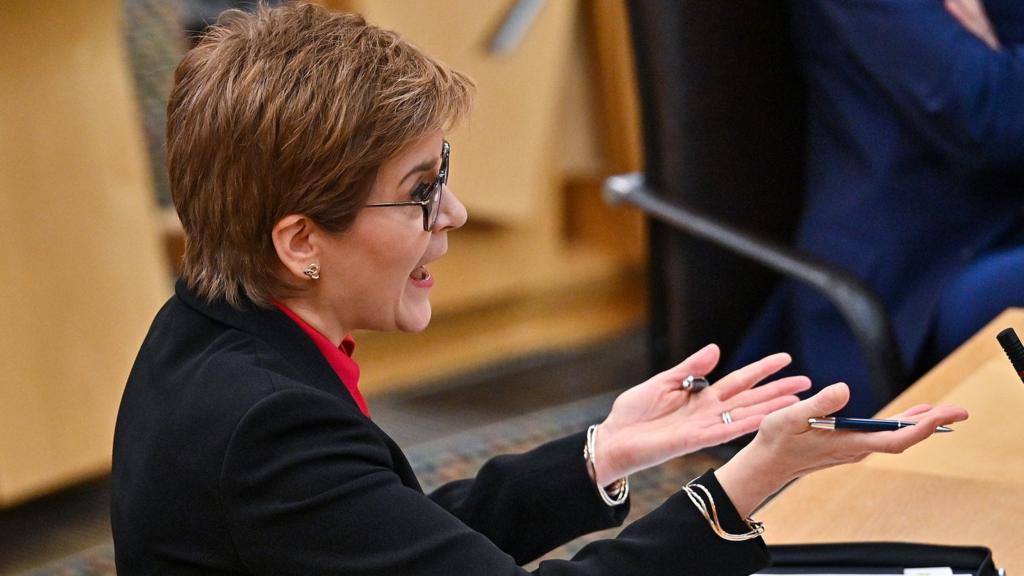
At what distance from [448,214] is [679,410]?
0.90 ft

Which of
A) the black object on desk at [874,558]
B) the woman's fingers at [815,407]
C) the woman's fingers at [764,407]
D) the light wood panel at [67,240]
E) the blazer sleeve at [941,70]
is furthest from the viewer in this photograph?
the light wood panel at [67,240]

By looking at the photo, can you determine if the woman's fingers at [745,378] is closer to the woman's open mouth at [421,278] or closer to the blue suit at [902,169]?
the woman's open mouth at [421,278]

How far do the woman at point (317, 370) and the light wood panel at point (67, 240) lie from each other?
1.56 metres

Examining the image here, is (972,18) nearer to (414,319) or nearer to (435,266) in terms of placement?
(414,319)

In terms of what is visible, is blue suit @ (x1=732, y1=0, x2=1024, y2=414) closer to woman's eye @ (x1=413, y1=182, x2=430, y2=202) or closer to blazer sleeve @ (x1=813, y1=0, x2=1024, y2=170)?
blazer sleeve @ (x1=813, y1=0, x2=1024, y2=170)

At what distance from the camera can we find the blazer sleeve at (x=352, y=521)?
903mm

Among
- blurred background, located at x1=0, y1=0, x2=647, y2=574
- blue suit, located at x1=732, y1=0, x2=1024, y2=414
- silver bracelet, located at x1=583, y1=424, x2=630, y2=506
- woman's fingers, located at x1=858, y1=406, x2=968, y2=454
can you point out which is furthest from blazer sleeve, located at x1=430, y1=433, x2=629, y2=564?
blurred background, located at x1=0, y1=0, x2=647, y2=574

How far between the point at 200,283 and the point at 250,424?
0.19 m

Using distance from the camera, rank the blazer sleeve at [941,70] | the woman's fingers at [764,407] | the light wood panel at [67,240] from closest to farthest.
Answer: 1. the woman's fingers at [764,407]
2. the blazer sleeve at [941,70]
3. the light wood panel at [67,240]

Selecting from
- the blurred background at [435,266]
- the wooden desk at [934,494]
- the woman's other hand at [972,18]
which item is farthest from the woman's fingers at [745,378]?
the blurred background at [435,266]

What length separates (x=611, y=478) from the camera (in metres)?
1.20

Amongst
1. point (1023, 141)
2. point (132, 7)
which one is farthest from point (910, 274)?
point (132, 7)

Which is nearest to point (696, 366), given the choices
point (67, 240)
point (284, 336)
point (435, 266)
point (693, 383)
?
point (693, 383)

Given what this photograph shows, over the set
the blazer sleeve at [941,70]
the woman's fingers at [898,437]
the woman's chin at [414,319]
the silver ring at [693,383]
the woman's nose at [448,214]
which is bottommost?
the silver ring at [693,383]
